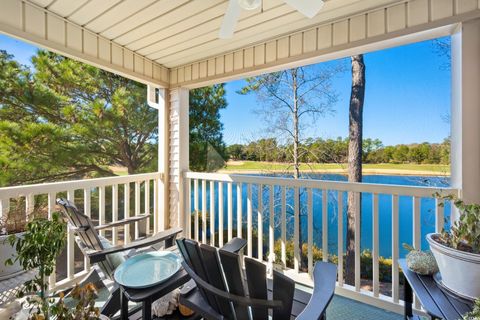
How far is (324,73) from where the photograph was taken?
15.0 feet

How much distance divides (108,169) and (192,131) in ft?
7.97

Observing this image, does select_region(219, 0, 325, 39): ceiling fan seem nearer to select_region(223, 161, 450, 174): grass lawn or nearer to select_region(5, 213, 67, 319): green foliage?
select_region(5, 213, 67, 319): green foliage

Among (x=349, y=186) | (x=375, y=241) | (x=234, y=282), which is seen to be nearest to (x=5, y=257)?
(x=234, y=282)

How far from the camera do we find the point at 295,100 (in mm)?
4773

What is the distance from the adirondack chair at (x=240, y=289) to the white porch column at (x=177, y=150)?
2296 mm

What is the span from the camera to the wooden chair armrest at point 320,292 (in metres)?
1.06

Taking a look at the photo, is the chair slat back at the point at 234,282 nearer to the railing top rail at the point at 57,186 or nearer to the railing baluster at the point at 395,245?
the railing baluster at the point at 395,245

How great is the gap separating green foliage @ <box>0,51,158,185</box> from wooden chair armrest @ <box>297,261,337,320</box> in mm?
5454

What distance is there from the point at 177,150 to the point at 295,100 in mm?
2498

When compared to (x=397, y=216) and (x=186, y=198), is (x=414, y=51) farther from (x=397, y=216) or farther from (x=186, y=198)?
(x=186, y=198)

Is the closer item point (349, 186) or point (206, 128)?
point (349, 186)

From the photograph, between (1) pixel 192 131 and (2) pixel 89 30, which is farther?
(1) pixel 192 131

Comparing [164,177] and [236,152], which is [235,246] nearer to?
[164,177]

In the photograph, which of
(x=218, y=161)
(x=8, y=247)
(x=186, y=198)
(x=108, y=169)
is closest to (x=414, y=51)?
(x=218, y=161)
